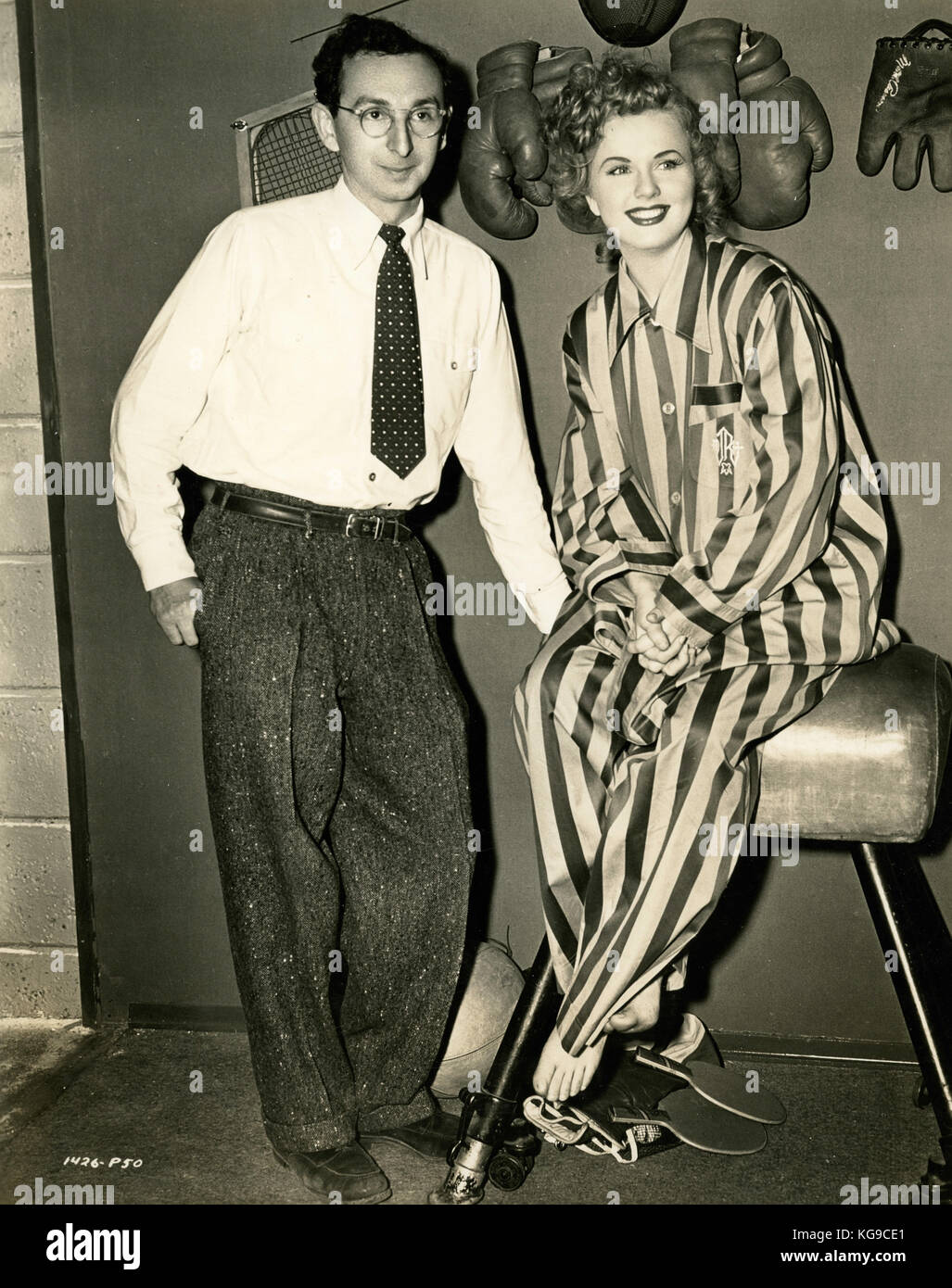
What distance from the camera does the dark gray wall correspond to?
225 centimetres

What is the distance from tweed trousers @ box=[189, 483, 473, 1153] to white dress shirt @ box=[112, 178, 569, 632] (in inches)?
2.6

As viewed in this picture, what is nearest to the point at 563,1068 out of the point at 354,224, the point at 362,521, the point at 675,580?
the point at 675,580

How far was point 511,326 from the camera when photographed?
2.38m

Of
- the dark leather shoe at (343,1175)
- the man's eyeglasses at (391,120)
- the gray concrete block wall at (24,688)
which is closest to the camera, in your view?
the man's eyeglasses at (391,120)

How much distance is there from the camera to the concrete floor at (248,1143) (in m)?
2.08

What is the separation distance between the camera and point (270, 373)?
2.03 metres

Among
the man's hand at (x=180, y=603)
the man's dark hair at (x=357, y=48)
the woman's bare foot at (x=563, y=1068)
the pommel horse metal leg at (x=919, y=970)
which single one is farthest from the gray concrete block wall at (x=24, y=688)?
the pommel horse metal leg at (x=919, y=970)

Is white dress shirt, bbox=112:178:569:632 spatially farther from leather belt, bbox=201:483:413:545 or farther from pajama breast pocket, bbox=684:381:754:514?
pajama breast pocket, bbox=684:381:754:514

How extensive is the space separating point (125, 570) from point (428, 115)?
42.5 inches

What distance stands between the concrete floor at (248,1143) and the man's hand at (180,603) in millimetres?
916

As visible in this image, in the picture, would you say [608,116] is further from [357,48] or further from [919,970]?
[919,970]

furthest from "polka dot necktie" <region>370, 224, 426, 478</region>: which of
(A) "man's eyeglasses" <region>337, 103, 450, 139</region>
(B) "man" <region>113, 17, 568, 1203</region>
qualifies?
(A) "man's eyeglasses" <region>337, 103, 450, 139</region>

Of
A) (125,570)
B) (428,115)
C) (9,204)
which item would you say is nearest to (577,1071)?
(125,570)

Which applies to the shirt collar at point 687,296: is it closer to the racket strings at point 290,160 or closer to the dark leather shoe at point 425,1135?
the racket strings at point 290,160
